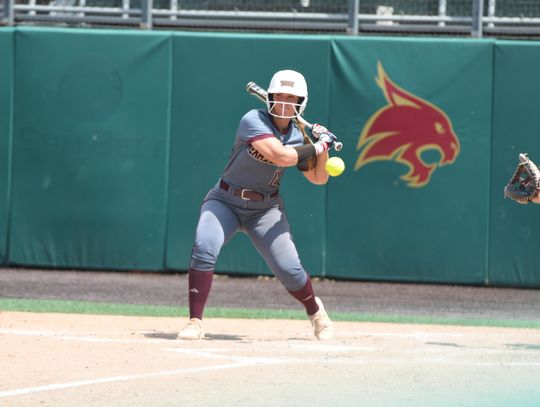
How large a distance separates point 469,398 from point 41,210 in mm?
7426

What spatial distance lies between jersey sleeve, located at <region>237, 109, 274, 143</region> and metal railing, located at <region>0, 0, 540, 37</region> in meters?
5.04

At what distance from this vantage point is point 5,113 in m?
11.8

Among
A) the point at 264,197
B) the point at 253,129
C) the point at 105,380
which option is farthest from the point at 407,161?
the point at 105,380

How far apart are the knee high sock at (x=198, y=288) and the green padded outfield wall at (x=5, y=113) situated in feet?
17.1

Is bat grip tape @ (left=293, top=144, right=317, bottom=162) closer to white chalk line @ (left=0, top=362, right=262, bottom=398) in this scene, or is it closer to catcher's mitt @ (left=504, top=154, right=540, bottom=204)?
catcher's mitt @ (left=504, top=154, right=540, bottom=204)

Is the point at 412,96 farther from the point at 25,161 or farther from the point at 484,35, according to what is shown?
the point at 25,161

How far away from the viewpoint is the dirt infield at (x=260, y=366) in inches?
203

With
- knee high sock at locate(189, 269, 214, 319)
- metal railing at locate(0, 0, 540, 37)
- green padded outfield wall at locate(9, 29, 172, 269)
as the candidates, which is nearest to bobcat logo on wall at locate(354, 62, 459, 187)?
metal railing at locate(0, 0, 540, 37)

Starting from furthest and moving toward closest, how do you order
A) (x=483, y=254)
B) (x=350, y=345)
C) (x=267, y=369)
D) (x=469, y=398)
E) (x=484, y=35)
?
(x=484, y=35) < (x=483, y=254) < (x=350, y=345) < (x=267, y=369) < (x=469, y=398)

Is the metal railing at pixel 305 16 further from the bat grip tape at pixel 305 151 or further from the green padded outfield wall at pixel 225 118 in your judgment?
the bat grip tape at pixel 305 151

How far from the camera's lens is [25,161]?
11.8 meters

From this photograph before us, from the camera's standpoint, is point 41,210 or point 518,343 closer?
point 518,343

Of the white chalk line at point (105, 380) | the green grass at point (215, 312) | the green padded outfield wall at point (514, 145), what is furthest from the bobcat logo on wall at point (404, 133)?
the white chalk line at point (105, 380)

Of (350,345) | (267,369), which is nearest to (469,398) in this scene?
(267,369)
